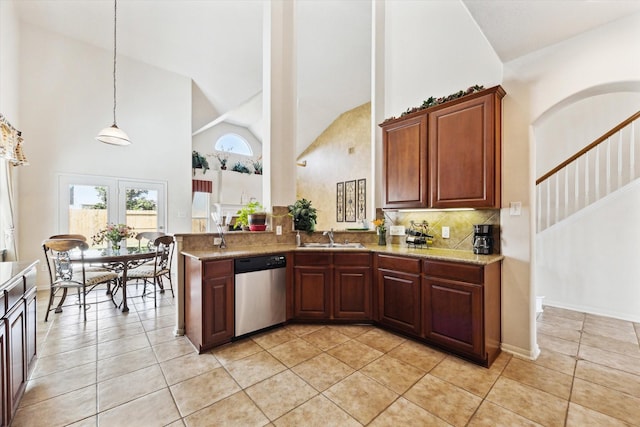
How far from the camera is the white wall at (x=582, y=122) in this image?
1.98 metres

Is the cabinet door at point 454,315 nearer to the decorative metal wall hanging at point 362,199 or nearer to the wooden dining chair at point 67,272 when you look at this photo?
the wooden dining chair at point 67,272

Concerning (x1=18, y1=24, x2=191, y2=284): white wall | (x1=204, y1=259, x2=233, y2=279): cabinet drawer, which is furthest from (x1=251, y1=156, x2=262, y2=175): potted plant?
(x1=204, y1=259, x2=233, y2=279): cabinet drawer

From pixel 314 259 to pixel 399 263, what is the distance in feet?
3.03

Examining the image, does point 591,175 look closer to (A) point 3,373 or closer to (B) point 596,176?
(B) point 596,176

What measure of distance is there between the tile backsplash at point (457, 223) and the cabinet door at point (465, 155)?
298 mm

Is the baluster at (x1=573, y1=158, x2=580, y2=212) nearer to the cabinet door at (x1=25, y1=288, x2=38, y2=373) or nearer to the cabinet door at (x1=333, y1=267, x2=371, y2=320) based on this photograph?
the cabinet door at (x1=333, y1=267, x2=371, y2=320)

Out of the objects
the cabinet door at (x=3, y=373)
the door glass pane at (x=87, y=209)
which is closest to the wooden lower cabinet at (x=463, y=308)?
the cabinet door at (x=3, y=373)

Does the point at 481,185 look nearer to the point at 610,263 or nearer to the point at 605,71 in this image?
the point at 605,71

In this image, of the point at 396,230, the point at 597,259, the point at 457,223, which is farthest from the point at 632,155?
the point at 396,230

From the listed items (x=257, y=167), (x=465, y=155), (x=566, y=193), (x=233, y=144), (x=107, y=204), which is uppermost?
(x=233, y=144)

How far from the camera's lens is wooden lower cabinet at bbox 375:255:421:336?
2.63 meters

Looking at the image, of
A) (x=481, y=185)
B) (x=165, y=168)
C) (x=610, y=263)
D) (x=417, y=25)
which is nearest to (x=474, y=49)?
(x=417, y=25)

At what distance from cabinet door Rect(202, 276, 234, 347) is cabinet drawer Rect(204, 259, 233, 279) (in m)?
0.04

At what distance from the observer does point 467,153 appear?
8.35ft
